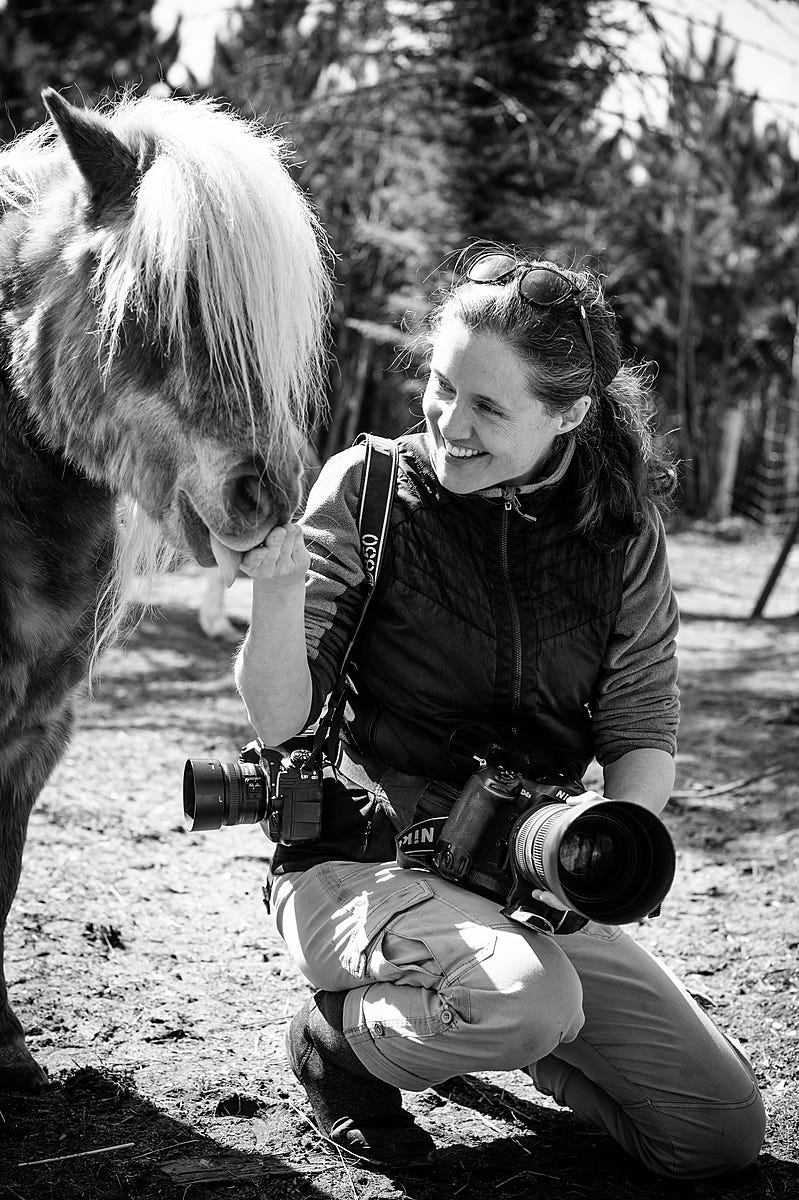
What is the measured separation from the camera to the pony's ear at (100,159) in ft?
5.65

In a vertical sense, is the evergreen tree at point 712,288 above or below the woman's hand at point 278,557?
above

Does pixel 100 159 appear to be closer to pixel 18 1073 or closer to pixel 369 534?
pixel 369 534

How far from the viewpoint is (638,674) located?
7.44 ft

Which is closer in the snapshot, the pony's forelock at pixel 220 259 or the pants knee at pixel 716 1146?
the pony's forelock at pixel 220 259

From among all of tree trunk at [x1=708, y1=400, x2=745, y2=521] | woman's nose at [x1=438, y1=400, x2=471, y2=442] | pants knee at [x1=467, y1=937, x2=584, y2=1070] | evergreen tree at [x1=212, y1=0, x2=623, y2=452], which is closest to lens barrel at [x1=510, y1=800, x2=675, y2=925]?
pants knee at [x1=467, y1=937, x2=584, y2=1070]

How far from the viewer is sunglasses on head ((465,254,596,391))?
212 centimetres

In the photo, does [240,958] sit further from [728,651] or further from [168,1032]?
[728,651]

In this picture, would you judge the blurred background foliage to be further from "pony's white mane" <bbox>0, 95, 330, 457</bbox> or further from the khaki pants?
the khaki pants

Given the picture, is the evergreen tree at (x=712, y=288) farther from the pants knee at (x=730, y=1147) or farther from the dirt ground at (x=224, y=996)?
the pants knee at (x=730, y=1147)

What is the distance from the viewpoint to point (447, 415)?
2.12 meters

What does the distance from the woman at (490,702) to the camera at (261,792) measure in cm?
9

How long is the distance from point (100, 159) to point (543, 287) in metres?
0.87

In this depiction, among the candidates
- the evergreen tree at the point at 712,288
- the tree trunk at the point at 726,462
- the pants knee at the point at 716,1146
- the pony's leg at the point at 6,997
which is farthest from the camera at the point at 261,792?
the tree trunk at the point at 726,462

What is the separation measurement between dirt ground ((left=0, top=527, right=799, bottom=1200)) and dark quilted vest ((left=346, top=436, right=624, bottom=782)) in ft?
2.53
